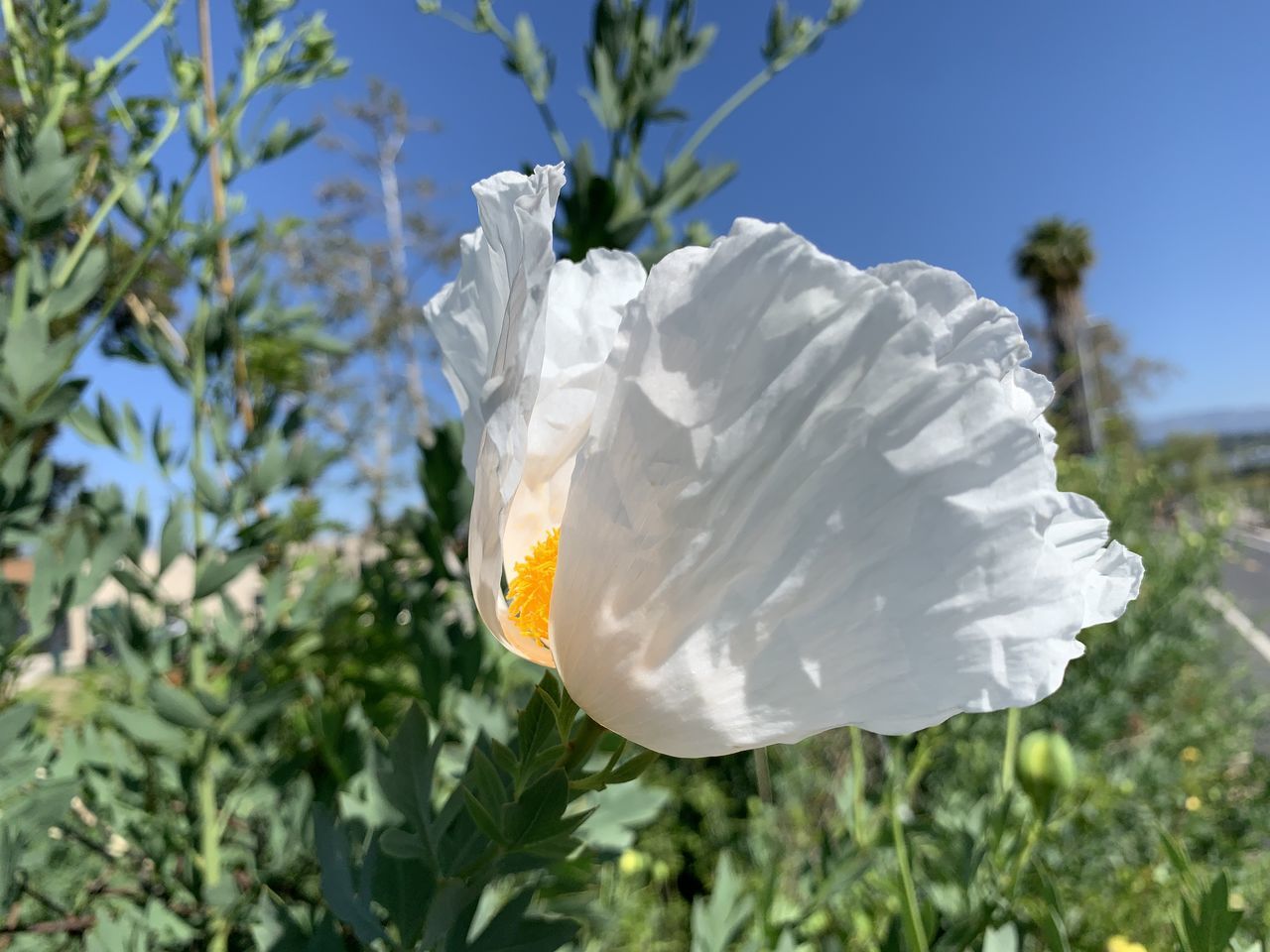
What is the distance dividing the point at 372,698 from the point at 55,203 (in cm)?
58

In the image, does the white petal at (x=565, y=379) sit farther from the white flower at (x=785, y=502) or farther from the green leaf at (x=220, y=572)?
the green leaf at (x=220, y=572)

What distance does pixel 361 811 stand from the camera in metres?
0.49

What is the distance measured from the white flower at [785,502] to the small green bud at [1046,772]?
285 millimetres

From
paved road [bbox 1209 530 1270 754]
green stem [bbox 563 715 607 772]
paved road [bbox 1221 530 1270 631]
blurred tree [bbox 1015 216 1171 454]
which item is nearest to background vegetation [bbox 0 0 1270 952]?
green stem [bbox 563 715 607 772]

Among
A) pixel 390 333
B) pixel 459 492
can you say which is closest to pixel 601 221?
pixel 459 492

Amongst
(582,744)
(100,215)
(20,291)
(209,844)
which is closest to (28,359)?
(20,291)

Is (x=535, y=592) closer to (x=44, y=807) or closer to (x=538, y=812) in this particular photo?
(x=538, y=812)

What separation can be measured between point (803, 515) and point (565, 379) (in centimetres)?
13

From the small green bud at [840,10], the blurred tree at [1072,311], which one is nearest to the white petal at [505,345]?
the small green bud at [840,10]

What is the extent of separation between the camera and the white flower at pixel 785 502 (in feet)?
0.75

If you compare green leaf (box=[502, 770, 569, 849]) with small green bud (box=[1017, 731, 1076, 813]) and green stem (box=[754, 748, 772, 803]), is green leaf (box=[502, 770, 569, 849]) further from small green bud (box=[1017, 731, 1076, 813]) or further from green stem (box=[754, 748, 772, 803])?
small green bud (box=[1017, 731, 1076, 813])

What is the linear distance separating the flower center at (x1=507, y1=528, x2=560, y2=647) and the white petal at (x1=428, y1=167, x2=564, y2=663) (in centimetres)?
1

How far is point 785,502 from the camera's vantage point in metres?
0.24

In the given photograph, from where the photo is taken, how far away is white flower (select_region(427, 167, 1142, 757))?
23 centimetres
